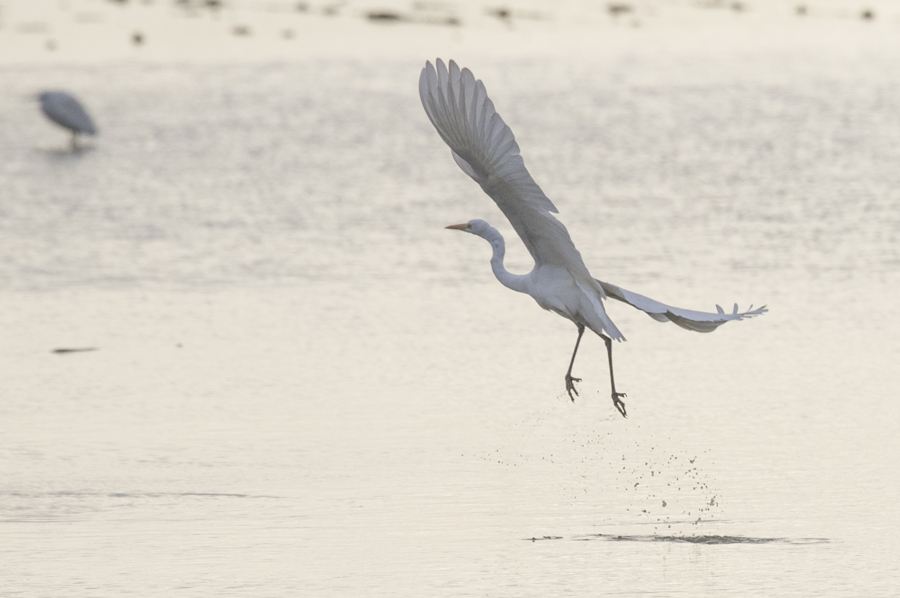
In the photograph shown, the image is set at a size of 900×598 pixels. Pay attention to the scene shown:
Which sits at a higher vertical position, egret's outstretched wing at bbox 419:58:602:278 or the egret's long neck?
egret's outstretched wing at bbox 419:58:602:278

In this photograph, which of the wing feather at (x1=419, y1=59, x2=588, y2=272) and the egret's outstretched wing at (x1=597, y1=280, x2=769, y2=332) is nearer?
the wing feather at (x1=419, y1=59, x2=588, y2=272)

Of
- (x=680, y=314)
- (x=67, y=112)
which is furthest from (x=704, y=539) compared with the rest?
(x=67, y=112)

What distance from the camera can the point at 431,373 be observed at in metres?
10.1

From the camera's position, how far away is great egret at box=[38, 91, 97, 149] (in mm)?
19891

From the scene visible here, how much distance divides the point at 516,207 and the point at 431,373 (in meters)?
2.88

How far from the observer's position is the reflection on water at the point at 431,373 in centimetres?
705

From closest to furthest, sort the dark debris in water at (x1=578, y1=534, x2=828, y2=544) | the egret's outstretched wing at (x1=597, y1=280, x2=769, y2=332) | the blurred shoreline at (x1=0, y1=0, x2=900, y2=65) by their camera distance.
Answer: the dark debris in water at (x1=578, y1=534, x2=828, y2=544) → the egret's outstretched wing at (x1=597, y1=280, x2=769, y2=332) → the blurred shoreline at (x1=0, y1=0, x2=900, y2=65)

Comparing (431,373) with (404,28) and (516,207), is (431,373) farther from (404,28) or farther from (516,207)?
(404,28)

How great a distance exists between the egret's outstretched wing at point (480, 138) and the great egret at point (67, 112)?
13.4m

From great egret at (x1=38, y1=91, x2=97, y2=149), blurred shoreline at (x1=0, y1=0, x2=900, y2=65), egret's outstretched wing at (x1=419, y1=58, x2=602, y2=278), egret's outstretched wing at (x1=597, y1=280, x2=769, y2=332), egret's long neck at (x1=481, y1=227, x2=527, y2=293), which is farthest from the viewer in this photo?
blurred shoreline at (x1=0, y1=0, x2=900, y2=65)

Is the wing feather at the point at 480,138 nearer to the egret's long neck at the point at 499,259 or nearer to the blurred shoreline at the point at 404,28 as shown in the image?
the egret's long neck at the point at 499,259

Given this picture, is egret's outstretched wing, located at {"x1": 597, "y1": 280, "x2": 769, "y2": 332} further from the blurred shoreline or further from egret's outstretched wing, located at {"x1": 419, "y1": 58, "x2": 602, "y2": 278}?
the blurred shoreline

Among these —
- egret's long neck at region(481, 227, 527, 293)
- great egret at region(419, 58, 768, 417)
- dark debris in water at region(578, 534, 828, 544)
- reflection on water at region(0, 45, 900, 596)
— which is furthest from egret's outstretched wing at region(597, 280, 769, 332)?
dark debris in water at region(578, 534, 828, 544)

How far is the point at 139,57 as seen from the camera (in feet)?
92.0
